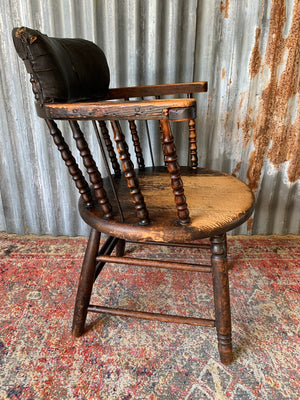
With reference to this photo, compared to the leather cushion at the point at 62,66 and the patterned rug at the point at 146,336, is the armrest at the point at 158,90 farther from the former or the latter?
the patterned rug at the point at 146,336

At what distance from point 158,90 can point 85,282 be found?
82 centimetres

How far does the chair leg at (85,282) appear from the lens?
98 centimetres

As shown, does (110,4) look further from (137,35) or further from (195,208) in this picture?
(195,208)

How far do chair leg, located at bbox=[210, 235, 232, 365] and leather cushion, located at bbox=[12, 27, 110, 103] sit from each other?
2.05 ft

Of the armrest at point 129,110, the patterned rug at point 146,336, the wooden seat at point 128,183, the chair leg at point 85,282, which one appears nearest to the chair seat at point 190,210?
the wooden seat at point 128,183

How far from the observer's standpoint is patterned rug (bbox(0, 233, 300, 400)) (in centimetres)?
89

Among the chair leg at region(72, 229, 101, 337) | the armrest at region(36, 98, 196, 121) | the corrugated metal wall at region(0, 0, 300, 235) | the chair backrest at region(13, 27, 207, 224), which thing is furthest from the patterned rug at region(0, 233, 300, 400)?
the armrest at region(36, 98, 196, 121)

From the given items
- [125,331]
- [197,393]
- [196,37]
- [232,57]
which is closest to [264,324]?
[197,393]

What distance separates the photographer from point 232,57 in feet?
4.70

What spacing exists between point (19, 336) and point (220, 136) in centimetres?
132

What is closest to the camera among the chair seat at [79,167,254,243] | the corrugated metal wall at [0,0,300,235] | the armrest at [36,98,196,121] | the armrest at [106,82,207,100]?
the armrest at [36,98,196,121]

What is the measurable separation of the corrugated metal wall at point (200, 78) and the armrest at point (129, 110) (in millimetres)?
838

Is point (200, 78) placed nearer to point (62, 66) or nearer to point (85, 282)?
point (62, 66)

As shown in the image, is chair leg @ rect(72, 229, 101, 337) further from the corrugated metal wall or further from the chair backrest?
the corrugated metal wall
